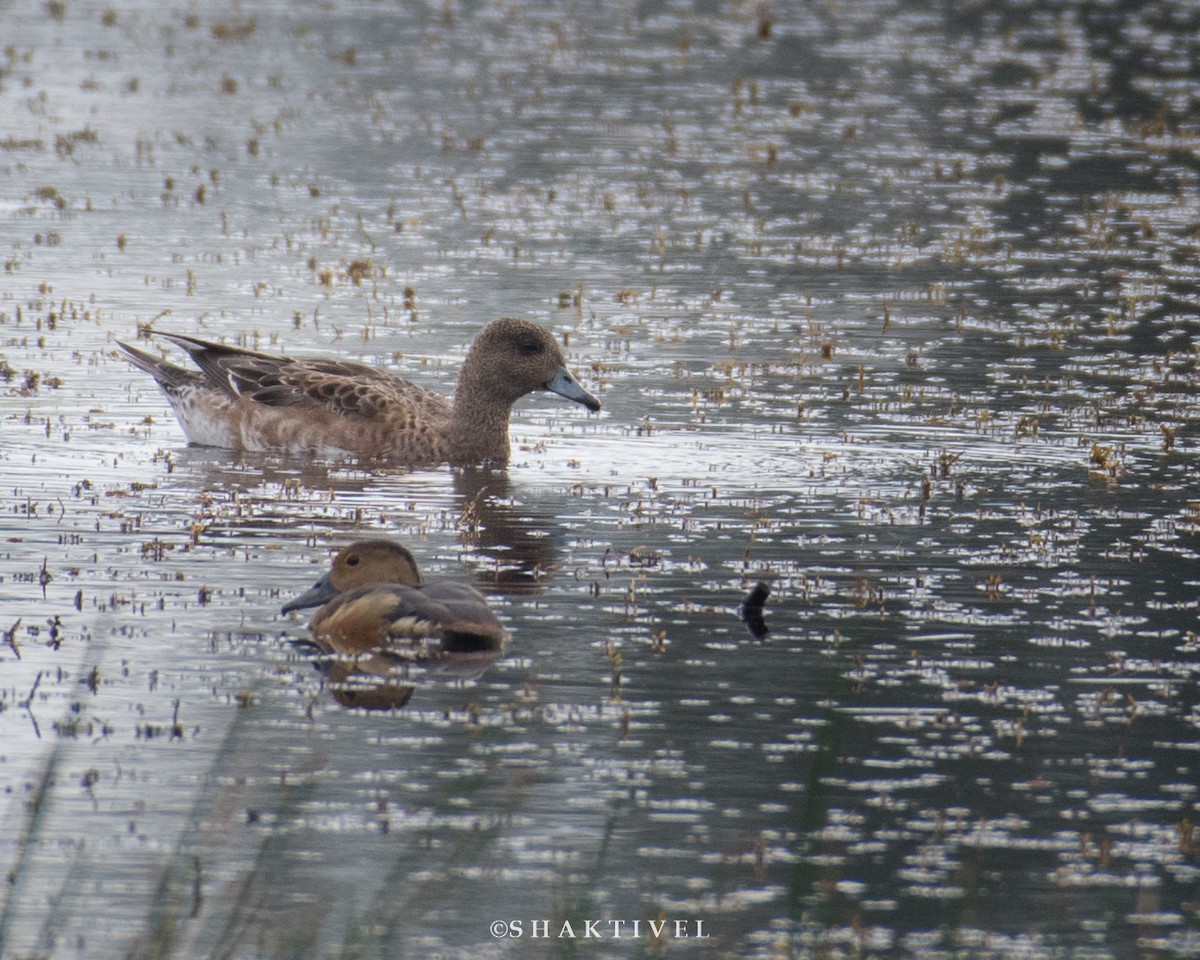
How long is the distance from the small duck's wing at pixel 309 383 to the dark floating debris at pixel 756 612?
4.60 meters

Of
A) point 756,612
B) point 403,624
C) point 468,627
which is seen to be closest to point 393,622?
point 403,624

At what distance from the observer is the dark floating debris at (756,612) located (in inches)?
401

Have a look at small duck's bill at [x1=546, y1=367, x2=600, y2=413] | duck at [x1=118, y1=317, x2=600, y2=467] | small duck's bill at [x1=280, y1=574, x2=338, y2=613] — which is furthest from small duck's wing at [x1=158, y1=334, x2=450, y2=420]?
small duck's bill at [x1=280, y1=574, x2=338, y2=613]

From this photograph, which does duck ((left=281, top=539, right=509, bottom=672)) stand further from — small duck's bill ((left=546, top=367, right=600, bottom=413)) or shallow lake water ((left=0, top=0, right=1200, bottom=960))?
small duck's bill ((left=546, top=367, right=600, bottom=413))

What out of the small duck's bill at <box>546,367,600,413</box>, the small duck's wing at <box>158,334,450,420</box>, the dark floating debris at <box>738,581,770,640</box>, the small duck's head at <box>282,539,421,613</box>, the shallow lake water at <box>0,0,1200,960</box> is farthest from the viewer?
the small duck's bill at <box>546,367,600,413</box>

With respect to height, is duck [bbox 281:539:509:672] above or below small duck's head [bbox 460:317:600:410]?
below

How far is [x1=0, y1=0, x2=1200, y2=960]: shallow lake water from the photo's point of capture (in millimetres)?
7266

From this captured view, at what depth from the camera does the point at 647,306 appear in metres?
20.0

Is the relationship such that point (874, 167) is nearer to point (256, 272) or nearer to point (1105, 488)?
point (256, 272)

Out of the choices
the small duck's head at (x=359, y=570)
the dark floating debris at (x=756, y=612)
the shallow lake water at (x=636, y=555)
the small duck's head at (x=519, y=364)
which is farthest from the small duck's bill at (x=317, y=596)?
the small duck's head at (x=519, y=364)

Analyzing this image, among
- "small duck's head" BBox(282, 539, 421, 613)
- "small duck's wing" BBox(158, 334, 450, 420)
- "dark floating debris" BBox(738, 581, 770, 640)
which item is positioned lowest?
"dark floating debris" BBox(738, 581, 770, 640)

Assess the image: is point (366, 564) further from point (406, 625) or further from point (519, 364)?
point (519, 364)

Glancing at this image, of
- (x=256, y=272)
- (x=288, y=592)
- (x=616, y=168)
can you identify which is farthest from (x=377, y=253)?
(x=288, y=592)

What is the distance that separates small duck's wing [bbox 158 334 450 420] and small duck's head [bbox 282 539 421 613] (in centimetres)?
441
